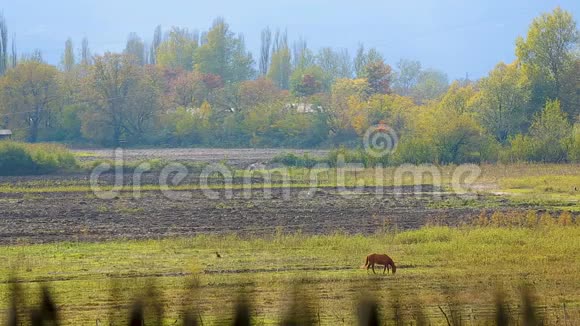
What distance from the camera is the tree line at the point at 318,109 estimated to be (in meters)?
51.6

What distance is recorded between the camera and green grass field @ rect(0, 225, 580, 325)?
11.5 metres

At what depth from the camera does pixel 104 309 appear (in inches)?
464

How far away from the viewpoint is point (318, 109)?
72188 millimetres

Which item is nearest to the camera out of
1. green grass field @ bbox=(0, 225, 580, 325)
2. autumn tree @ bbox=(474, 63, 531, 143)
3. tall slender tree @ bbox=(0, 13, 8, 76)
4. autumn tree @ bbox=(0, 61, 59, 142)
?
green grass field @ bbox=(0, 225, 580, 325)

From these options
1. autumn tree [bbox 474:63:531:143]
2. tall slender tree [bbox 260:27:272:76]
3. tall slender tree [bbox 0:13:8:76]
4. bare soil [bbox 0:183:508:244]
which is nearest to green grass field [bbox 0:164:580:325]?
bare soil [bbox 0:183:508:244]

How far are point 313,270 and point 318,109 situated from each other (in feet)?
185

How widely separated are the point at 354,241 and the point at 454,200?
1239 centimetres

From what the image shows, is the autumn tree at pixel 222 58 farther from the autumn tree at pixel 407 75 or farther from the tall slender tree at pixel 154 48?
the autumn tree at pixel 407 75

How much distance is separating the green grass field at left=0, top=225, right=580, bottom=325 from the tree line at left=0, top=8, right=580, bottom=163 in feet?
98.5

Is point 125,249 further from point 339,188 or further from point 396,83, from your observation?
point 396,83

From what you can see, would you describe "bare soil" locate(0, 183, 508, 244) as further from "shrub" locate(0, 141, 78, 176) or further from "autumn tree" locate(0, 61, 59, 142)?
"autumn tree" locate(0, 61, 59, 142)

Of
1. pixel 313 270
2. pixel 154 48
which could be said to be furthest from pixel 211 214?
pixel 154 48

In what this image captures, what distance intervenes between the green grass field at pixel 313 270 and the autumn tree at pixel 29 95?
175ft

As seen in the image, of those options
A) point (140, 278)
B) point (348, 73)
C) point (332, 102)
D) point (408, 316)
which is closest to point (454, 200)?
point (140, 278)
